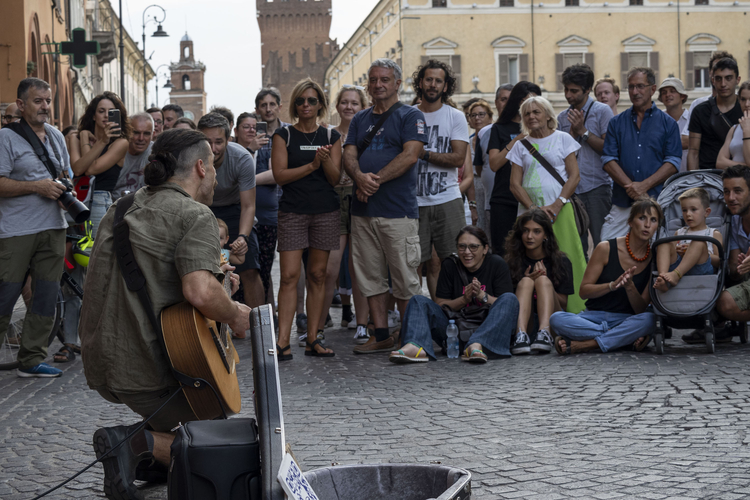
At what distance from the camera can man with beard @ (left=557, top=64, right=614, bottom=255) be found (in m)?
9.79

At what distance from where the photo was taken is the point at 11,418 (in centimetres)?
600

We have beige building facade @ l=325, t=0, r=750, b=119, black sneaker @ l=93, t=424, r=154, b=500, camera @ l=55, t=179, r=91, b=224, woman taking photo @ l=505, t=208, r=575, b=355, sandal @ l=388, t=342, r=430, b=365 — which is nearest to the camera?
black sneaker @ l=93, t=424, r=154, b=500

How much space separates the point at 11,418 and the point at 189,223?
8.46 ft

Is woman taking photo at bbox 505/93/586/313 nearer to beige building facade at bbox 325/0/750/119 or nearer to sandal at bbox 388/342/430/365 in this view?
sandal at bbox 388/342/430/365

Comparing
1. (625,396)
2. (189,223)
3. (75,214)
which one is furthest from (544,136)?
(189,223)

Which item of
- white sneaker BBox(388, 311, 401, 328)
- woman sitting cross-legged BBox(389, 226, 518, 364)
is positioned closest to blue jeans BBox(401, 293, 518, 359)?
woman sitting cross-legged BBox(389, 226, 518, 364)

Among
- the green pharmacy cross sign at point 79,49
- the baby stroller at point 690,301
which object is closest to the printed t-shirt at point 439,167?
the baby stroller at point 690,301

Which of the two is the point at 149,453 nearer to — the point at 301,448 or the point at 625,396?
the point at 301,448

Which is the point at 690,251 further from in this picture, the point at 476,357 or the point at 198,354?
the point at 198,354

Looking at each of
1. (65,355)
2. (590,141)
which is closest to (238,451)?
(65,355)

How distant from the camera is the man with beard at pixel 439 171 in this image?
8.72 m

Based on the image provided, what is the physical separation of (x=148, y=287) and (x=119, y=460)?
74cm

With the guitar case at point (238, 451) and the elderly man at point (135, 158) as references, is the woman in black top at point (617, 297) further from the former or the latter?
the guitar case at point (238, 451)

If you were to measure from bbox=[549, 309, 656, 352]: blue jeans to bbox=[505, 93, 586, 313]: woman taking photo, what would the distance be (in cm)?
78
